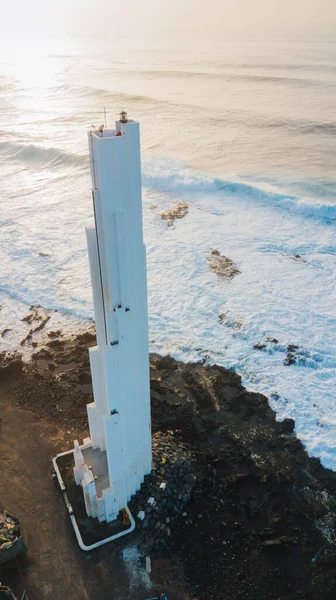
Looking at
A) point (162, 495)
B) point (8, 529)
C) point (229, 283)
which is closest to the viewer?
point (8, 529)

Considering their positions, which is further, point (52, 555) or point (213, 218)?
point (213, 218)

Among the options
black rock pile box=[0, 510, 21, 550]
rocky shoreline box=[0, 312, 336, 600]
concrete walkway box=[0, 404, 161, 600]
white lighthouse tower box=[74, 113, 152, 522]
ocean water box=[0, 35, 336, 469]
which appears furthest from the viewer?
ocean water box=[0, 35, 336, 469]

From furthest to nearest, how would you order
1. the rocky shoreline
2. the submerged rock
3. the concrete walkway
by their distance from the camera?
the submerged rock → the rocky shoreline → the concrete walkway

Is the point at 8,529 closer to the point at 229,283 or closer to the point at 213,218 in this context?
the point at 229,283

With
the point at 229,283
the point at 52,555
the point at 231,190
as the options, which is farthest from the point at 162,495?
the point at 231,190

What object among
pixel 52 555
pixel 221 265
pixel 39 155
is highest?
pixel 39 155

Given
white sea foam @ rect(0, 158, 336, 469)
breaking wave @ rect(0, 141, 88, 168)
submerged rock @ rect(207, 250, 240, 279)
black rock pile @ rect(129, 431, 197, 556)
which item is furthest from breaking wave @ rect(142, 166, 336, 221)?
black rock pile @ rect(129, 431, 197, 556)

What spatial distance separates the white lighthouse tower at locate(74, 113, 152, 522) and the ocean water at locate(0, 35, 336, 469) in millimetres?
5918

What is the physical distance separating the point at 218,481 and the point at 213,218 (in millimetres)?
18277

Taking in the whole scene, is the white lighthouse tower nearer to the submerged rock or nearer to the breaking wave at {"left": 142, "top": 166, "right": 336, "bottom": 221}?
the submerged rock

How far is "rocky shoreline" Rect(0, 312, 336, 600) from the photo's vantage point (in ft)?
31.3

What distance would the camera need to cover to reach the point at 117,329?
8.27 metres

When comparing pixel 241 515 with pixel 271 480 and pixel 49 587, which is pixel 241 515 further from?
pixel 49 587

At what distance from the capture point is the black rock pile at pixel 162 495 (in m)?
9.80
